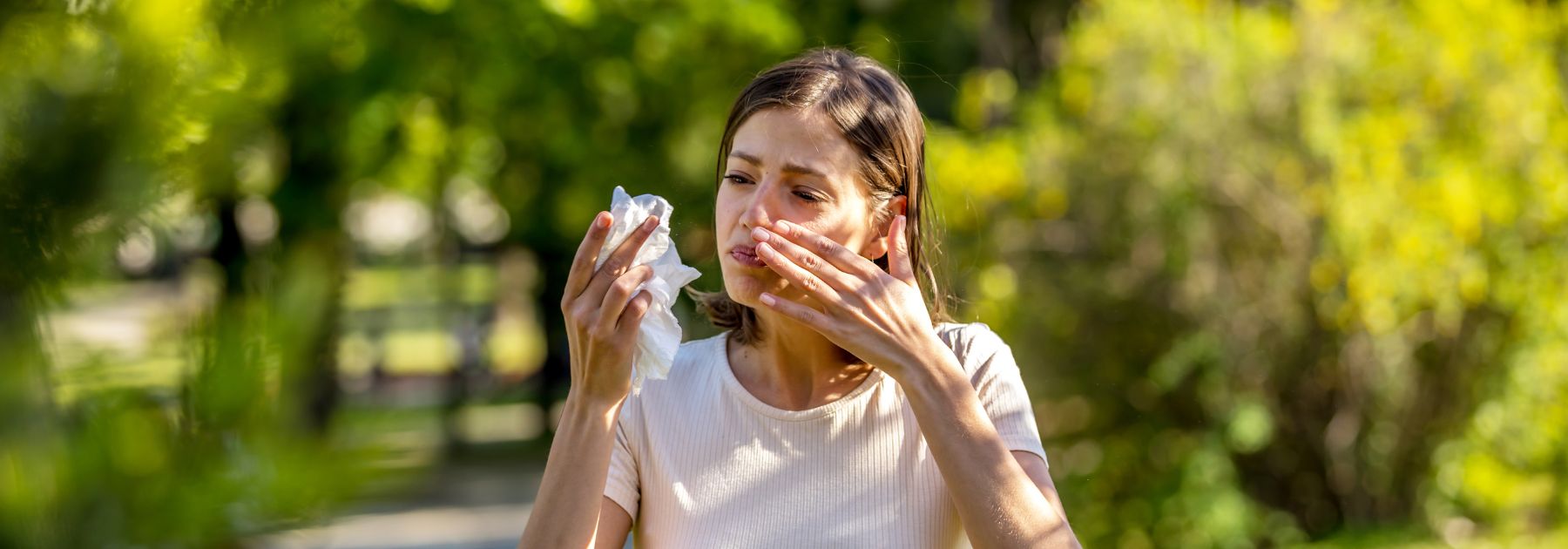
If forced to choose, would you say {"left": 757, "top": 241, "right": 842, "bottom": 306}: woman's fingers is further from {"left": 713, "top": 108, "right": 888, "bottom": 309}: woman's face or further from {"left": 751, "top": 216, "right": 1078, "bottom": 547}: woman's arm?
{"left": 713, "top": 108, "right": 888, "bottom": 309}: woman's face

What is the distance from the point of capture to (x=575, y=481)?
76.7 inches

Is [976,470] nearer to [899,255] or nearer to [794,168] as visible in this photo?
[899,255]

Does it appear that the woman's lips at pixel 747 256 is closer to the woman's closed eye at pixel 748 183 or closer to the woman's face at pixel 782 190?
the woman's face at pixel 782 190

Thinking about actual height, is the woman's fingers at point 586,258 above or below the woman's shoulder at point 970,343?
above

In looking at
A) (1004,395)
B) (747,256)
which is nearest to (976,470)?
(1004,395)

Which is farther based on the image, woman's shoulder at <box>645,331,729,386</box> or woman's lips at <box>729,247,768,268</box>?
woman's shoulder at <box>645,331,729,386</box>

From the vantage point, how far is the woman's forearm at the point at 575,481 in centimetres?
194

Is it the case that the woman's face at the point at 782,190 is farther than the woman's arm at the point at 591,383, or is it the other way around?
the woman's face at the point at 782,190

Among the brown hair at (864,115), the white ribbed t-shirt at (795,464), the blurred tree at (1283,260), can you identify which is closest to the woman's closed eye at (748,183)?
the brown hair at (864,115)

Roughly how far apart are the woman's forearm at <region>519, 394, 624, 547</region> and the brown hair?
43 cm

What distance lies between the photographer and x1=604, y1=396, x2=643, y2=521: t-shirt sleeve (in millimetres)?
2119

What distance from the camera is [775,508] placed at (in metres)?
2.08

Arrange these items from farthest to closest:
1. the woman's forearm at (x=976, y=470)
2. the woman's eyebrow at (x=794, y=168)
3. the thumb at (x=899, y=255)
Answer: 1. the woman's eyebrow at (x=794, y=168)
2. the thumb at (x=899, y=255)
3. the woman's forearm at (x=976, y=470)

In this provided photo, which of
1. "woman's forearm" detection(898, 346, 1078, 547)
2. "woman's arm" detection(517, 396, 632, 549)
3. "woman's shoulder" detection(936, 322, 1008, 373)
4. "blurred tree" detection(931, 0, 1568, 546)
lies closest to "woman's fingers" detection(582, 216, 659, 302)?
"woman's arm" detection(517, 396, 632, 549)
